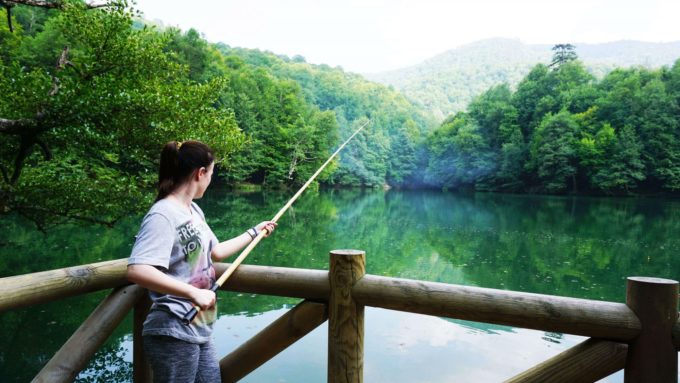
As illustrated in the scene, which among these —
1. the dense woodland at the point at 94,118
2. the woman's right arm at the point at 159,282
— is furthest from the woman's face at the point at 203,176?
the dense woodland at the point at 94,118

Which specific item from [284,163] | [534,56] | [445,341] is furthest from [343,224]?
[534,56]

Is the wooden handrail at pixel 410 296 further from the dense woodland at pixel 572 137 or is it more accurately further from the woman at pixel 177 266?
the dense woodland at pixel 572 137

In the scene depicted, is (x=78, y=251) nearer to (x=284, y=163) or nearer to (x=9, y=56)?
(x=9, y=56)

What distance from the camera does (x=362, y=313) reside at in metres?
1.95

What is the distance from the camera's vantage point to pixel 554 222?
19953 millimetres

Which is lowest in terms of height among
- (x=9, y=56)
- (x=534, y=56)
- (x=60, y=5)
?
(x=60, y=5)

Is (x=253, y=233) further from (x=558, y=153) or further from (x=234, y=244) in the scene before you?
(x=558, y=153)

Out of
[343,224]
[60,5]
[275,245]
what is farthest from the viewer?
[343,224]

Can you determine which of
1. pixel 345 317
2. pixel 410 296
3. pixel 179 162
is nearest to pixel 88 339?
pixel 179 162

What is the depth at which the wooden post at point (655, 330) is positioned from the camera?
150 centimetres

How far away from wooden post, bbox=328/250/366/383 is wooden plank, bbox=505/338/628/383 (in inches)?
27.4

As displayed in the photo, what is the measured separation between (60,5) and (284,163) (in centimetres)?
3292

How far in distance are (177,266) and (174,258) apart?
0.03m

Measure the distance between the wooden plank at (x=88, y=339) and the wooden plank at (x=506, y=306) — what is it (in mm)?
1074
